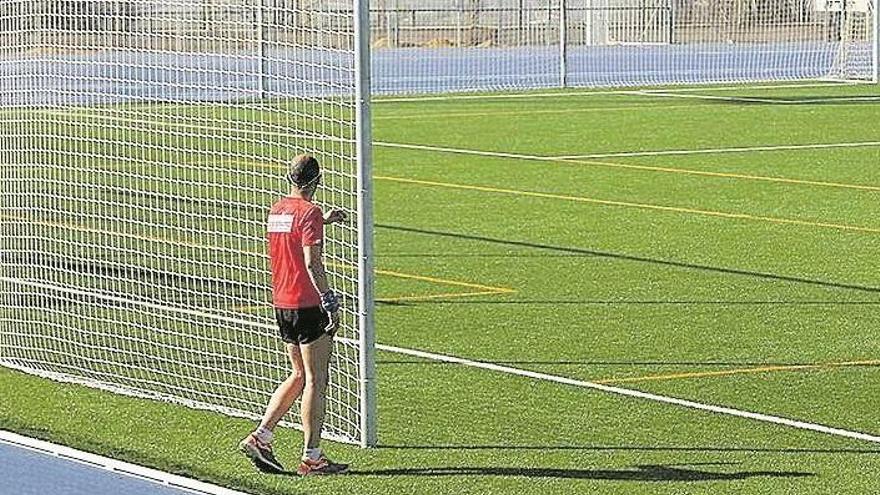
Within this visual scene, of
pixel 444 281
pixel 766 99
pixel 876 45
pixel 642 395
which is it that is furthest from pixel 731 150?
pixel 642 395

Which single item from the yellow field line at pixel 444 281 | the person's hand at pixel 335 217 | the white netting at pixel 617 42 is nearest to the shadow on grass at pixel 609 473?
the person's hand at pixel 335 217

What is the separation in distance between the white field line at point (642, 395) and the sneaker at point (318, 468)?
2144mm

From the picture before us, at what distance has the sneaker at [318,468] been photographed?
9.43 m

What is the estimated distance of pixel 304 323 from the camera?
30.6 feet

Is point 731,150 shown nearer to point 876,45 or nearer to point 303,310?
point 876,45

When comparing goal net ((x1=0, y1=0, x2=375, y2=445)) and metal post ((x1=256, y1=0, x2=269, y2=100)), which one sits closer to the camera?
goal net ((x1=0, y1=0, x2=375, y2=445))

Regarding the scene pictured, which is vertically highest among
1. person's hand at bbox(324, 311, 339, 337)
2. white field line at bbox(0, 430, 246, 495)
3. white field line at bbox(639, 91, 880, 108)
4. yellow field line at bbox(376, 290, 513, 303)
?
person's hand at bbox(324, 311, 339, 337)

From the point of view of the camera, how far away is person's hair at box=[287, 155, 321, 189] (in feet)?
30.5

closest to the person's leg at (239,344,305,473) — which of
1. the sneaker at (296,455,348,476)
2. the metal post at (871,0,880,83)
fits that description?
the sneaker at (296,455,348,476)

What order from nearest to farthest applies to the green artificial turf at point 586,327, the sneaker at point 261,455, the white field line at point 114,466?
the white field line at point 114,466 → the sneaker at point 261,455 → the green artificial turf at point 586,327

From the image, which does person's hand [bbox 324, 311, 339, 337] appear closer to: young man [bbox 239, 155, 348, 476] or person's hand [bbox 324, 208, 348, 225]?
young man [bbox 239, 155, 348, 476]

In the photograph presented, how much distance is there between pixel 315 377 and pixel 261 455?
0.40 meters

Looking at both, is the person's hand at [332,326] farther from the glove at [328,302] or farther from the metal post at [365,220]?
the metal post at [365,220]

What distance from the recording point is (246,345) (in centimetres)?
1202
